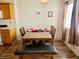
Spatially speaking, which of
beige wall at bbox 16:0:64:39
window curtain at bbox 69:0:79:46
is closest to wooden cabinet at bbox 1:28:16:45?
beige wall at bbox 16:0:64:39

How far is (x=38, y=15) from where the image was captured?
20.3 feet

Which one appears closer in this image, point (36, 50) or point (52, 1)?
point (36, 50)

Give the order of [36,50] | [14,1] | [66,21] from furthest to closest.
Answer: [14,1], [66,21], [36,50]

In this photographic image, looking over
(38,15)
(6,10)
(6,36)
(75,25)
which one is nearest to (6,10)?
(6,10)

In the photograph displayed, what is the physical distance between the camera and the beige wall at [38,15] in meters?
6.11

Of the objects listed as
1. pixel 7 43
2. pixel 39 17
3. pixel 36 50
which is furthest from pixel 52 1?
pixel 36 50

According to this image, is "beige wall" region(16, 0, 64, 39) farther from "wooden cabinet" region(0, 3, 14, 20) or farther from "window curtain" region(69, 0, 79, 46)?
"window curtain" region(69, 0, 79, 46)

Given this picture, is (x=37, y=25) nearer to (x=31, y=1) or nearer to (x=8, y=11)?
(x=31, y=1)

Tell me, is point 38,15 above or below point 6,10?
below

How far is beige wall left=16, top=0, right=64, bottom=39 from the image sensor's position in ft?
20.0

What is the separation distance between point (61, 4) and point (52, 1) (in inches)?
19.6

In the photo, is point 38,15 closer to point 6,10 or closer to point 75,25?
point 6,10

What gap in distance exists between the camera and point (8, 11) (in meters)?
5.44

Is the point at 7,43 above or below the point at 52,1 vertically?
below
